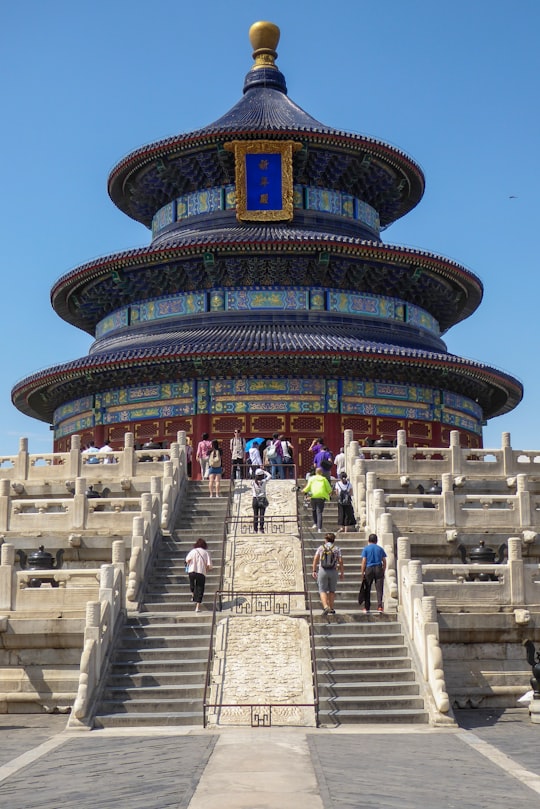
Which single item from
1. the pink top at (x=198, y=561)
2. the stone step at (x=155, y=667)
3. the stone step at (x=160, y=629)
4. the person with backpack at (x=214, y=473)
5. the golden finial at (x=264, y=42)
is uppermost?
the golden finial at (x=264, y=42)

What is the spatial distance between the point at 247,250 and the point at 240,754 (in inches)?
1168

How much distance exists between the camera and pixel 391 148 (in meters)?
46.7

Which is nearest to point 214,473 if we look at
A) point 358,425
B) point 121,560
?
point 121,560

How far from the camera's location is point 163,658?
61.9 feet

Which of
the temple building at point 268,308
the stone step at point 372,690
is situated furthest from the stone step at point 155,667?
the temple building at point 268,308

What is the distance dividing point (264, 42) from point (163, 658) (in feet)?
129

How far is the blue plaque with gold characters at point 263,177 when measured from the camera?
1768 inches

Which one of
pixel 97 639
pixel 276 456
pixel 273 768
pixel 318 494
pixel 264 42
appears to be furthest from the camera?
pixel 264 42

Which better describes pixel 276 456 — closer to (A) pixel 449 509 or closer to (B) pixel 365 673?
(A) pixel 449 509

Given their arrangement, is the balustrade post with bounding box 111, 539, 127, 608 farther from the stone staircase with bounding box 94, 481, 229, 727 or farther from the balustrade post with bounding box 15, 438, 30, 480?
the balustrade post with bounding box 15, 438, 30, 480

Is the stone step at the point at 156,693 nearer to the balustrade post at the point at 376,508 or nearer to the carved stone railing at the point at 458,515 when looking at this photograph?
the balustrade post at the point at 376,508

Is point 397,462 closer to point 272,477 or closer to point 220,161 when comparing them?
point 272,477

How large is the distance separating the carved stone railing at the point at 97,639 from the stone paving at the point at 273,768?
1.63ft

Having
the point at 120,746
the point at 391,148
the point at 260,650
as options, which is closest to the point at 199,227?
the point at 391,148
